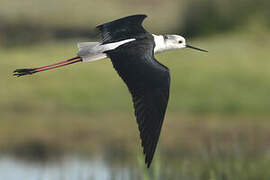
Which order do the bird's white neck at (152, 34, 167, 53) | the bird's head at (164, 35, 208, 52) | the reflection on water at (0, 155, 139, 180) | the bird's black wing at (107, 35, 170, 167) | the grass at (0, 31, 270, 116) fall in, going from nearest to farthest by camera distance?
the bird's black wing at (107, 35, 170, 167)
the bird's white neck at (152, 34, 167, 53)
the bird's head at (164, 35, 208, 52)
the reflection on water at (0, 155, 139, 180)
the grass at (0, 31, 270, 116)

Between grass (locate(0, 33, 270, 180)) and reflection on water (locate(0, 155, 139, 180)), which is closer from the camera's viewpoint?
reflection on water (locate(0, 155, 139, 180))

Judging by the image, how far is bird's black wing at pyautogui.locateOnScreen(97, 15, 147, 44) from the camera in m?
6.39

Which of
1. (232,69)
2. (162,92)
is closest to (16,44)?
(232,69)

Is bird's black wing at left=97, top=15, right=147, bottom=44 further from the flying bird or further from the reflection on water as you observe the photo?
the reflection on water

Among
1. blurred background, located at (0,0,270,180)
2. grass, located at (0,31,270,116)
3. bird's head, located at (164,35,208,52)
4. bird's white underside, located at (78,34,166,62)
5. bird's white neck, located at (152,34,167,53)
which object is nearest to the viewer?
bird's white underside, located at (78,34,166,62)

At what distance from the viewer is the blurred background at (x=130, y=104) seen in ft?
28.2

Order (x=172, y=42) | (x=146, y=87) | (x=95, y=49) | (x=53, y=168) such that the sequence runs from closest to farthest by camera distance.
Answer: (x=146, y=87) → (x=95, y=49) → (x=172, y=42) → (x=53, y=168)

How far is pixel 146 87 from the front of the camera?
561 centimetres

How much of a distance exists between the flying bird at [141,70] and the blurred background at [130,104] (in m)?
0.53

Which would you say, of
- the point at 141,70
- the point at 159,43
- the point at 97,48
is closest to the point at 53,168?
the point at 159,43

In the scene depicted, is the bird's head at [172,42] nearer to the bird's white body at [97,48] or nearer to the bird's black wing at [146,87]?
the bird's white body at [97,48]

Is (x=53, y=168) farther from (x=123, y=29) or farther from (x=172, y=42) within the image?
(x=123, y=29)

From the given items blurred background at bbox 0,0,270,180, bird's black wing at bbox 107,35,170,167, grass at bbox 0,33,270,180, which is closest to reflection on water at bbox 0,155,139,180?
blurred background at bbox 0,0,270,180

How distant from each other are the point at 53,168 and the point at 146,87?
3.61 meters
